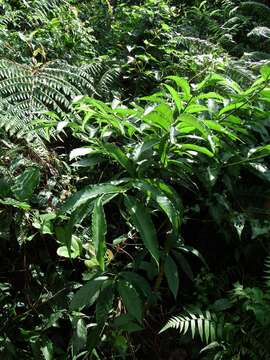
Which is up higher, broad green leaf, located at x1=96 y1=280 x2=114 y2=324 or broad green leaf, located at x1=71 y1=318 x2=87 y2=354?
broad green leaf, located at x1=96 y1=280 x2=114 y2=324

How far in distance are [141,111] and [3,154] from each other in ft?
2.33

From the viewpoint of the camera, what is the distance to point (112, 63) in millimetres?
2648

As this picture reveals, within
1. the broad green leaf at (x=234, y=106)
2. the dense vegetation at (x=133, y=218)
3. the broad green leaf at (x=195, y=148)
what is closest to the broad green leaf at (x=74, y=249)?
the dense vegetation at (x=133, y=218)

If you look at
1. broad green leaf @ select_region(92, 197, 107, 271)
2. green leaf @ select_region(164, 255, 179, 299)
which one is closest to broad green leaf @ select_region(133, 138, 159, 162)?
broad green leaf @ select_region(92, 197, 107, 271)

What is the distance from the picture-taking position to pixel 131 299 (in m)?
1.41

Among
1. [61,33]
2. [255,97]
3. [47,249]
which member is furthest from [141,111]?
[61,33]

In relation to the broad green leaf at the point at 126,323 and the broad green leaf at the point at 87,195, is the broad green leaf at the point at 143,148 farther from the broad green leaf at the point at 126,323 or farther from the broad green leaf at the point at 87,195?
the broad green leaf at the point at 126,323

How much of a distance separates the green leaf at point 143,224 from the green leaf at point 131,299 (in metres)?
0.33

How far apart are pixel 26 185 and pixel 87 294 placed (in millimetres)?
520

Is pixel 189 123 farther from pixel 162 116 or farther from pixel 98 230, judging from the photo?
pixel 98 230

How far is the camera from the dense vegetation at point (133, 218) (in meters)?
1.45

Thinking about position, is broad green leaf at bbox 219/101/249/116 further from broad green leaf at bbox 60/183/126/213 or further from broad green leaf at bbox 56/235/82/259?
broad green leaf at bbox 56/235/82/259

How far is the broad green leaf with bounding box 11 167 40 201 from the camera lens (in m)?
1.65

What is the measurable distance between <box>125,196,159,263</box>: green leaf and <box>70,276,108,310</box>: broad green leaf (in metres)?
0.40
